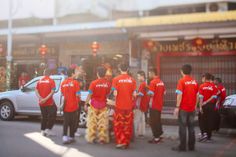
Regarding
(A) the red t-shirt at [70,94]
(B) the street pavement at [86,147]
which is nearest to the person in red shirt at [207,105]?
(B) the street pavement at [86,147]

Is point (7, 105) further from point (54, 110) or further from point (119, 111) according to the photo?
point (119, 111)

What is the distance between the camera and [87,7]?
19.8m

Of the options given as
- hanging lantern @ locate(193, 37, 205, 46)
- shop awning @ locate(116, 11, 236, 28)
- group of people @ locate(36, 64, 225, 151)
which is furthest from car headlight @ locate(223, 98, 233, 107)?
hanging lantern @ locate(193, 37, 205, 46)

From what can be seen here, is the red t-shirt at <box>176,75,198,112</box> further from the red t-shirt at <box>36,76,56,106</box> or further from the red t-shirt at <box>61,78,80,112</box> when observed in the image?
the red t-shirt at <box>36,76,56,106</box>

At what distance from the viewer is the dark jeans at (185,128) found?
817 centimetres

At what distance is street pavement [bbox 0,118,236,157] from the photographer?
7.68 metres

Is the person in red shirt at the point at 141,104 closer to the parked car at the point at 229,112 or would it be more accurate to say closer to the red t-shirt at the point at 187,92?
the red t-shirt at the point at 187,92

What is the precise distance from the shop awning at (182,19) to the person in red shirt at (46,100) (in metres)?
6.20

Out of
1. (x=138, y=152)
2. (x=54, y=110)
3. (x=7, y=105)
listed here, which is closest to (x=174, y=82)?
(x=7, y=105)

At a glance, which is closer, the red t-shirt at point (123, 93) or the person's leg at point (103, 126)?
the red t-shirt at point (123, 93)

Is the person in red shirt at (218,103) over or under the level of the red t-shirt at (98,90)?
under

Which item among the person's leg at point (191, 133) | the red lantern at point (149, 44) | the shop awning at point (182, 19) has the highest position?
the shop awning at point (182, 19)

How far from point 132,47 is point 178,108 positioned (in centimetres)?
950

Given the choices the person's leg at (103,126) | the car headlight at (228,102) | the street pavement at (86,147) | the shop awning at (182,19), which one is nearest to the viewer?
the street pavement at (86,147)
